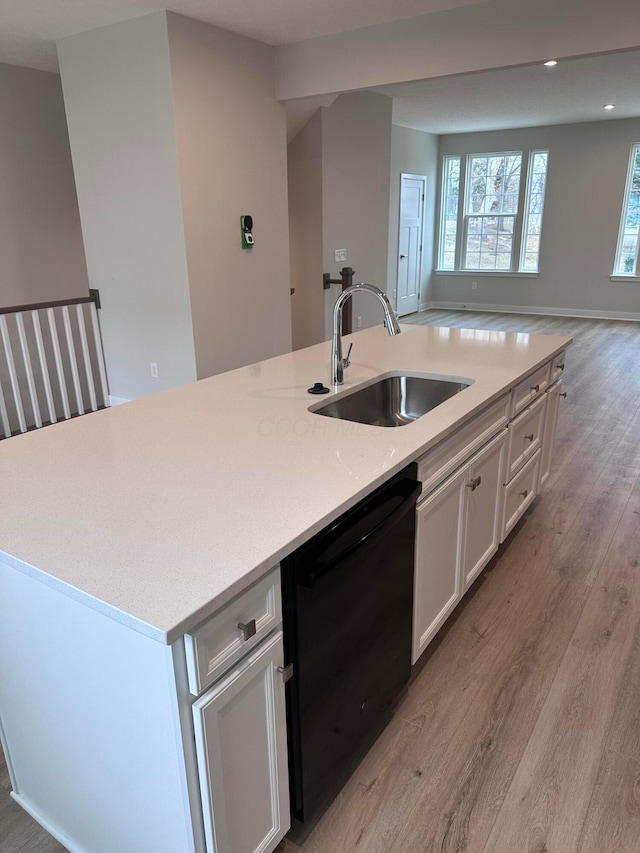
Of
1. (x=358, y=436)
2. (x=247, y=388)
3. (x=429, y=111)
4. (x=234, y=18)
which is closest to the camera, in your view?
(x=358, y=436)

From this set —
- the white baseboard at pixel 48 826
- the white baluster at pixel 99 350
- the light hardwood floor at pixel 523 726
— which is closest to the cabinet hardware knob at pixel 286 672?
the light hardwood floor at pixel 523 726

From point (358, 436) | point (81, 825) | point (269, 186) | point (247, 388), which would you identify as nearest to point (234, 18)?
point (269, 186)

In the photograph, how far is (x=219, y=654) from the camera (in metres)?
1.02

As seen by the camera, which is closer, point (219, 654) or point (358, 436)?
point (219, 654)

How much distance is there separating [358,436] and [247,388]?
25.1 inches

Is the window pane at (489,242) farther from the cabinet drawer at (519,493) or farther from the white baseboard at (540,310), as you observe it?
the cabinet drawer at (519,493)

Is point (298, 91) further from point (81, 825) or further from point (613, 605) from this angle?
point (81, 825)

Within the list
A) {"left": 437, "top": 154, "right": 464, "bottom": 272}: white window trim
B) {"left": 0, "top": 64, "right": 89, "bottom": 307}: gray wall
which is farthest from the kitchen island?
{"left": 437, "top": 154, "right": 464, "bottom": 272}: white window trim

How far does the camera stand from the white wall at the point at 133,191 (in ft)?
12.3

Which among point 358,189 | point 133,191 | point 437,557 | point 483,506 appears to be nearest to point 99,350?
point 133,191

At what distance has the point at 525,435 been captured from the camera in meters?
2.55

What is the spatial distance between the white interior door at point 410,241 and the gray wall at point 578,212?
1071mm

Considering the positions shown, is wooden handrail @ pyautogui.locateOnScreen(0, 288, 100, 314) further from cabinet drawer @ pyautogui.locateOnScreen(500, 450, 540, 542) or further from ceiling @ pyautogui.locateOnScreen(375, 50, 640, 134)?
cabinet drawer @ pyautogui.locateOnScreen(500, 450, 540, 542)

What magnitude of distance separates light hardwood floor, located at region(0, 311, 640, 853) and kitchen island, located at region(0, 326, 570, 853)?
0.43m
